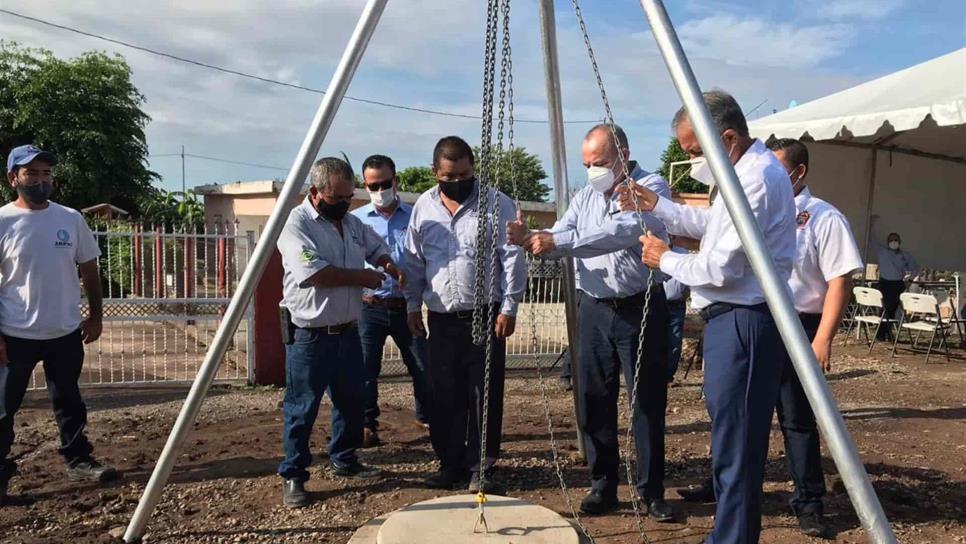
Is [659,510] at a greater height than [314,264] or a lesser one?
lesser

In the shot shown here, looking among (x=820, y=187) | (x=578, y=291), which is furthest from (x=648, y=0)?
(x=820, y=187)

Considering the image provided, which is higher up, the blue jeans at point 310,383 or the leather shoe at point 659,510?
the blue jeans at point 310,383

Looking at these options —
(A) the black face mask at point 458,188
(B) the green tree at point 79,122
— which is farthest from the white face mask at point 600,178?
(B) the green tree at point 79,122

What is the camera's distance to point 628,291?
13.1 feet

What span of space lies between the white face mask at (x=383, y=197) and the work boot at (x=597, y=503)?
271cm

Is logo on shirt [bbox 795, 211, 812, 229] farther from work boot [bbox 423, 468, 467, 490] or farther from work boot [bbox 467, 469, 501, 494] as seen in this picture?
work boot [bbox 423, 468, 467, 490]

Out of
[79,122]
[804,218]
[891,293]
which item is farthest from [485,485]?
[79,122]

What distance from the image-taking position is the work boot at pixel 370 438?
17.9 ft

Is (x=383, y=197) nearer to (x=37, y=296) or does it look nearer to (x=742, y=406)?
(x=37, y=296)

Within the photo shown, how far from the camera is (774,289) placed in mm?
2725

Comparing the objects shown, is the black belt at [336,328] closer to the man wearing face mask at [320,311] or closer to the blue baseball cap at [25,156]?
the man wearing face mask at [320,311]

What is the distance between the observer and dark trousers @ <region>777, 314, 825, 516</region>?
391 centimetres

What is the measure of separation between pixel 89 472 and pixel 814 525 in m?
4.28

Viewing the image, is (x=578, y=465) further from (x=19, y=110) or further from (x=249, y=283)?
(x=19, y=110)
